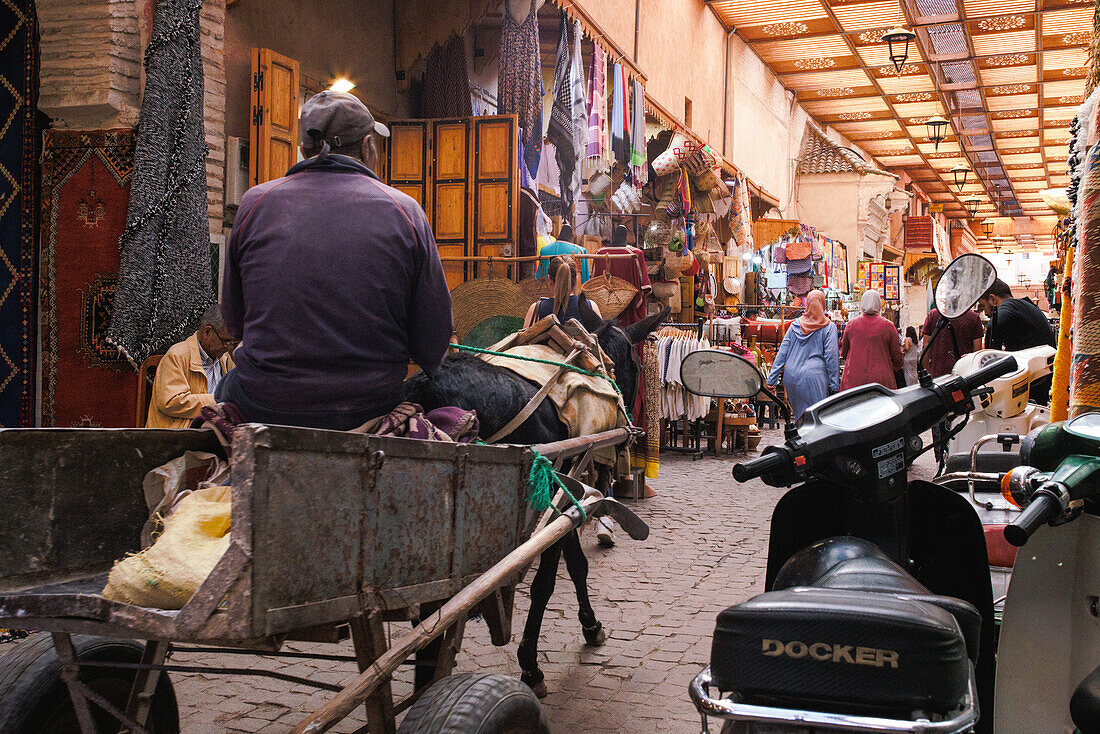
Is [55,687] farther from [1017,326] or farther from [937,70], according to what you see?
[937,70]

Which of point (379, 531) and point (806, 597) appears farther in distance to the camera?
point (379, 531)

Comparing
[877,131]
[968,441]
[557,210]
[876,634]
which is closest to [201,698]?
[876,634]

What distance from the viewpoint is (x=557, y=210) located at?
1388 centimetres

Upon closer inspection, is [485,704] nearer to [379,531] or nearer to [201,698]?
[379,531]

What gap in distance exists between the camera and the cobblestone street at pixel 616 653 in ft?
12.6

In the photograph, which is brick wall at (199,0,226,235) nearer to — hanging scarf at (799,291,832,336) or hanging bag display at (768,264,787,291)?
hanging scarf at (799,291,832,336)

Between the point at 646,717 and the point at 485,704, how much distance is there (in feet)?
5.91

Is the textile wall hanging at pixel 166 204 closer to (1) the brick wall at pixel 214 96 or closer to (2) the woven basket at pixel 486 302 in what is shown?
(1) the brick wall at pixel 214 96

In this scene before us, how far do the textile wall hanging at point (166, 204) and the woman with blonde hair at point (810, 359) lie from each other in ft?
21.0

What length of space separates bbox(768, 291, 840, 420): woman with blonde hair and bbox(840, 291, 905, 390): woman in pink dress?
19 centimetres

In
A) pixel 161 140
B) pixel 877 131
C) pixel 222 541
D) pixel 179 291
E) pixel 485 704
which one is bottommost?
pixel 485 704

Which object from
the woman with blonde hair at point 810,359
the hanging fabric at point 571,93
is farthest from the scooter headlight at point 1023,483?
the hanging fabric at point 571,93

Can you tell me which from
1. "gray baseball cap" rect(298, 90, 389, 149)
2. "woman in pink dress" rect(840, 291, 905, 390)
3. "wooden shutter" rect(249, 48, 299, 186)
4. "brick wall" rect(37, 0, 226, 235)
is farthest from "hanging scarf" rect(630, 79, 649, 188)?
"gray baseball cap" rect(298, 90, 389, 149)

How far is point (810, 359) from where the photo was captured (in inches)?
397
